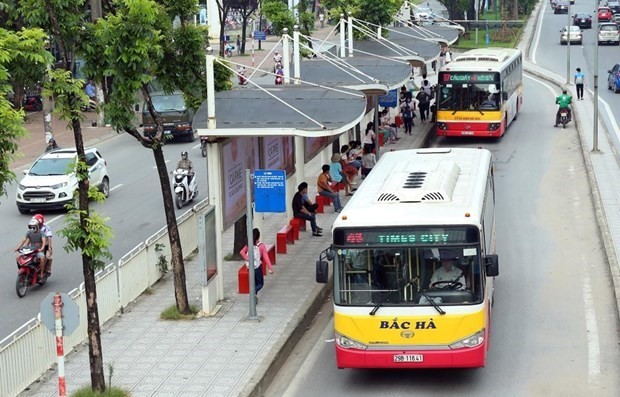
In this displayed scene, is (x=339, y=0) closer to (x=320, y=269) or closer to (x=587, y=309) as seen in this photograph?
(x=587, y=309)

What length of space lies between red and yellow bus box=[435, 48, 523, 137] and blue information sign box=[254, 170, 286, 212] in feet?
64.2

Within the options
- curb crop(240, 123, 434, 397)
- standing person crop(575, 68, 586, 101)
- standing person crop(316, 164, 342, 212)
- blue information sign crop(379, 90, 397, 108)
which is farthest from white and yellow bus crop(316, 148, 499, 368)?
standing person crop(575, 68, 586, 101)

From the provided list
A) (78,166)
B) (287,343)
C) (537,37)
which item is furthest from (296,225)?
(537,37)

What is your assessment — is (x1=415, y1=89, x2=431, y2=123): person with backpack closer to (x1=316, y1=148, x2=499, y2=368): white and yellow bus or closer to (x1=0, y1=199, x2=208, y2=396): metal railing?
(x1=0, y1=199, x2=208, y2=396): metal railing

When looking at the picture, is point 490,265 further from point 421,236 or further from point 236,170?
point 236,170

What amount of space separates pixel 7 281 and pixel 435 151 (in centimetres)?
924

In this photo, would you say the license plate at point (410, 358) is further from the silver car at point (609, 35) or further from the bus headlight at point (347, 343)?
the silver car at point (609, 35)

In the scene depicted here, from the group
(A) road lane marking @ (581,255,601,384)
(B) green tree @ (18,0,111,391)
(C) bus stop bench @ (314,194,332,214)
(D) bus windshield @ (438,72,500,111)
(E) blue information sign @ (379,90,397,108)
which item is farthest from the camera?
(E) blue information sign @ (379,90,397,108)

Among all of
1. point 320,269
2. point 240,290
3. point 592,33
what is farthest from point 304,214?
point 592,33

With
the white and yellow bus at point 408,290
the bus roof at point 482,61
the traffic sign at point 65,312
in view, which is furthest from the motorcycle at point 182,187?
the traffic sign at point 65,312

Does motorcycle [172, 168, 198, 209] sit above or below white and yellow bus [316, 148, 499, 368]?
below

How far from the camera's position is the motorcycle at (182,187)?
32000mm

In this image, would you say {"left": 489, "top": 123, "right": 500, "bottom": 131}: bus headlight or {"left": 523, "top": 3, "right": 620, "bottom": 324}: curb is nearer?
{"left": 523, "top": 3, "right": 620, "bottom": 324}: curb

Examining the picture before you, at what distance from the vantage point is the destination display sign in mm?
16219
